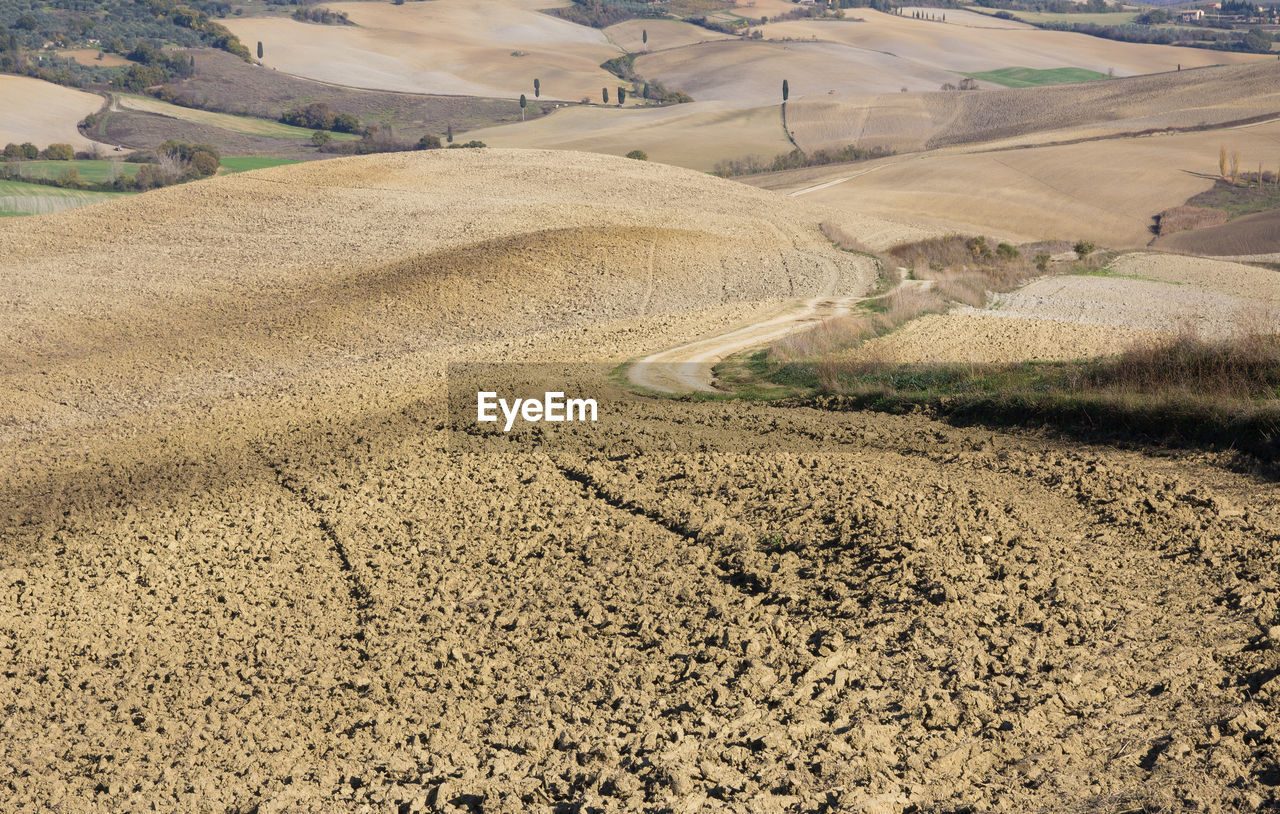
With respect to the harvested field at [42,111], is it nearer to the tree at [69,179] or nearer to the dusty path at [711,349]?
the tree at [69,179]

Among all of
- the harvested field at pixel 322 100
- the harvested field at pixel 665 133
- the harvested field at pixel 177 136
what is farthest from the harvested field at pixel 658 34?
the harvested field at pixel 177 136

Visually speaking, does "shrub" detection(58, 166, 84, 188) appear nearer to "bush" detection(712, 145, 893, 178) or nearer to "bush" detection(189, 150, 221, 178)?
"bush" detection(189, 150, 221, 178)

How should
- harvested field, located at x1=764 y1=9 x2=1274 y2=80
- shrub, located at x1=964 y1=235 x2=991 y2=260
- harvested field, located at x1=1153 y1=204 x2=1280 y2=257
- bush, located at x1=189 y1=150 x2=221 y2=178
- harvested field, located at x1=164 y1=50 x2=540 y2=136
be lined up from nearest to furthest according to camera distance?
1. shrub, located at x1=964 y1=235 x2=991 y2=260
2. harvested field, located at x1=1153 y1=204 x2=1280 y2=257
3. bush, located at x1=189 y1=150 x2=221 y2=178
4. harvested field, located at x1=164 y1=50 x2=540 y2=136
5. harvested field, located at x1=764 y1=9 x2=1274 y2=80

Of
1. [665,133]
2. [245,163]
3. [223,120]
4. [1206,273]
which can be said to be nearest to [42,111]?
[223,120]

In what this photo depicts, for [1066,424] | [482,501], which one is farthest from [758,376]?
[482,501]

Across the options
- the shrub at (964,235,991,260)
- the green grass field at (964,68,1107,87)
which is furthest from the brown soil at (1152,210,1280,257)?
the green grass field at (964,68,1107,87)

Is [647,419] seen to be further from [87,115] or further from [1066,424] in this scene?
[87,115]

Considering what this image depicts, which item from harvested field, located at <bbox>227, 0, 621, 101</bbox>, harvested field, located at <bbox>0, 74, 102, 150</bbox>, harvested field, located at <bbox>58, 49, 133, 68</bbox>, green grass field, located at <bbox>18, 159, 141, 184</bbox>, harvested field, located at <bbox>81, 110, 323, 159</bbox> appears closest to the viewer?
green grass field, located at <bbox>18, 159, 141, 184</bbox>
